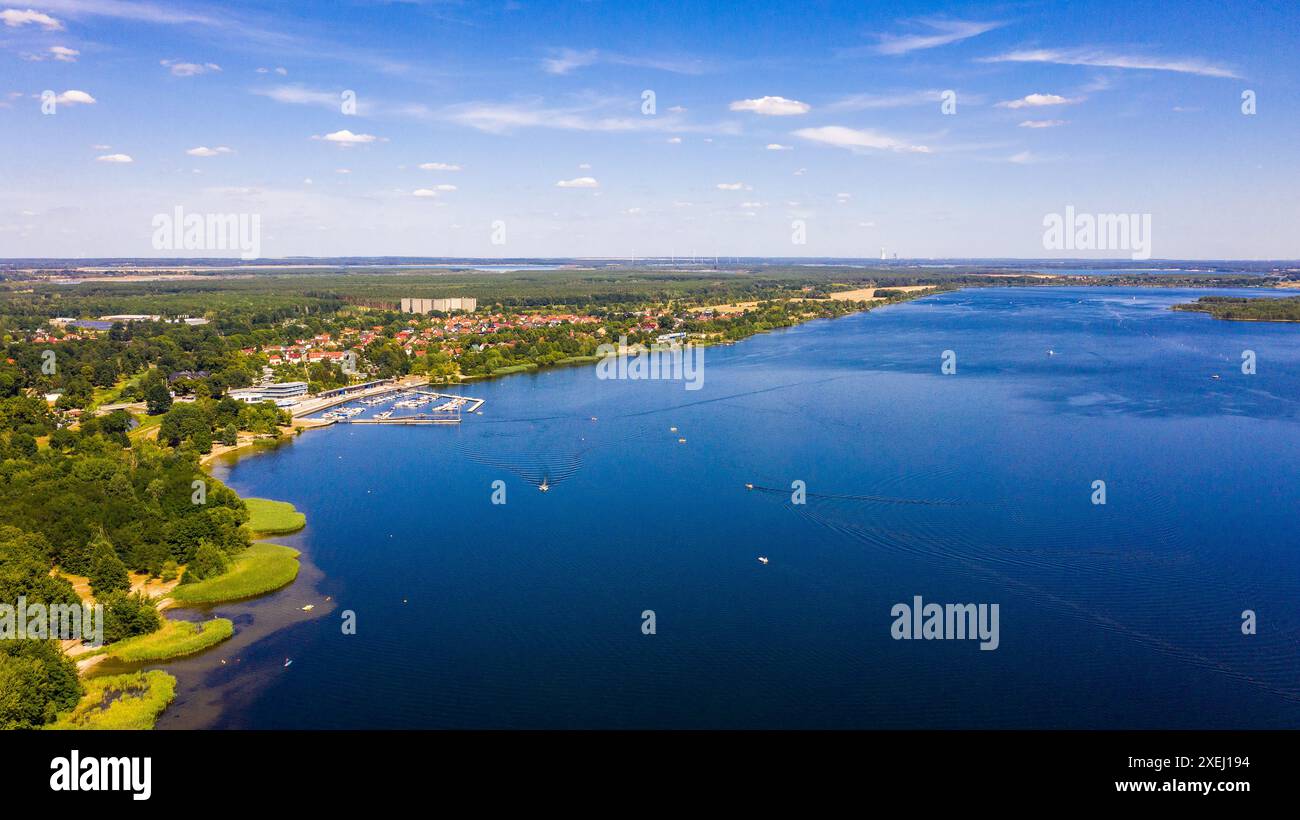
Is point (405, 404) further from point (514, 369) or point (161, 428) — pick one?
point (514, 369)

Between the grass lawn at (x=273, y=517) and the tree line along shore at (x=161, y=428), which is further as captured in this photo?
the grass lawn at (x=273, y=517)

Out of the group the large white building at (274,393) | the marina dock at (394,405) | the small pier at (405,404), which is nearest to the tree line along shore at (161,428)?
the large white building at (274,393)

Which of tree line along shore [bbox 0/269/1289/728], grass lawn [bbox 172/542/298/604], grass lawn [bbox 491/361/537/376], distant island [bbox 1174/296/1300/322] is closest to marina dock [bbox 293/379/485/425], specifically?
tree line along shore [bbox 0/269/1289/728]

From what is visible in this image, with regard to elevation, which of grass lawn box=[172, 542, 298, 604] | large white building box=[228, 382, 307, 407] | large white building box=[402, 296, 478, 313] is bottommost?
grass lawn box=[172, 542, 298, 604]

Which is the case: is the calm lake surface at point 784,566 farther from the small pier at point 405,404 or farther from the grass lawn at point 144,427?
the grass lawn at point 144,427

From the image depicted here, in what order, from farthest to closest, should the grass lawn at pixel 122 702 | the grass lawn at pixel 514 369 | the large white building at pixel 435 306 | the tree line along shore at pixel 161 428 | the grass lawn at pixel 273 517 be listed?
the large white building at pixel 435 306 < the grass lawn at pixel 514 369 < the grass lawn at pixel 273 517 < the tree line along shore at pixel 161 428 < the grass lawn at pixel 122 702

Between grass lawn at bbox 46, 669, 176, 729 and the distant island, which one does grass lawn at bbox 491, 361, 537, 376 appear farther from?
the distant island
